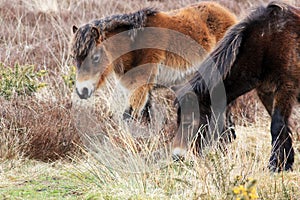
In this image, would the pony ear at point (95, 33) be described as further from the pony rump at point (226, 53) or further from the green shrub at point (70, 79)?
the pony rump at point (226, 53)

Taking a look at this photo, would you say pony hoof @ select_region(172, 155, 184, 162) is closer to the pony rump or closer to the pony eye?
the pony rump

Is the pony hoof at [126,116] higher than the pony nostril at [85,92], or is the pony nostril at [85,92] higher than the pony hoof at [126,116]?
the pony nostril at [85,92]

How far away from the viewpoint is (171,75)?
664 centimetres

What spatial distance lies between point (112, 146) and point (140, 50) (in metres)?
1.70

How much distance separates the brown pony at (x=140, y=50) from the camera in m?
6.10

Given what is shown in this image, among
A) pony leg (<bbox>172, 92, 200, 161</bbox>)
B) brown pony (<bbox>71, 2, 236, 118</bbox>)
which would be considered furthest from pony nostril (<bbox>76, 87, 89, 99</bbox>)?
pony leg (<bbox>172, 92, 200, 161</bbox>)

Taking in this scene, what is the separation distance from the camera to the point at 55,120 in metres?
5.85

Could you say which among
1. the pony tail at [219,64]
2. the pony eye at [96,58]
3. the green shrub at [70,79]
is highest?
the pony tail at [219,64]

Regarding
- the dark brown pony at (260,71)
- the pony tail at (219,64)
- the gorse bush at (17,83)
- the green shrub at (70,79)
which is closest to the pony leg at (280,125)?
the dark brown pony at (260,71)

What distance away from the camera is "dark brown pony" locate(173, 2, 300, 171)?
14.9ft

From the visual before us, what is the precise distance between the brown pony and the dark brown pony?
5.65 feet

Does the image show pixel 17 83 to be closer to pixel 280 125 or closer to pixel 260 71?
pixel 260 71

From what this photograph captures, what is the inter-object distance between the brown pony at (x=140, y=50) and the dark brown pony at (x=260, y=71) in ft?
5.65

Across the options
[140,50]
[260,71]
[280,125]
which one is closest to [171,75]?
[140,50]
